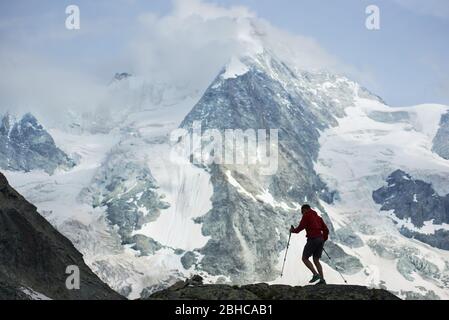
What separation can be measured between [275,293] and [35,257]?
11.6m

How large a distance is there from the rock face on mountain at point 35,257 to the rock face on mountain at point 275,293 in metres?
5.75

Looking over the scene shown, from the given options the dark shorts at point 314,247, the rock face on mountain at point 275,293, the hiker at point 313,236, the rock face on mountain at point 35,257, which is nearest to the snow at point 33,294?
the rock face on mountain at point 35,257

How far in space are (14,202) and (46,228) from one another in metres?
2.02

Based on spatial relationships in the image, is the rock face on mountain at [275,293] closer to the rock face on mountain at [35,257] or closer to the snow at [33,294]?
the snow at [33,294]

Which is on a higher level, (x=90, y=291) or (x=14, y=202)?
(x=14, y=202)

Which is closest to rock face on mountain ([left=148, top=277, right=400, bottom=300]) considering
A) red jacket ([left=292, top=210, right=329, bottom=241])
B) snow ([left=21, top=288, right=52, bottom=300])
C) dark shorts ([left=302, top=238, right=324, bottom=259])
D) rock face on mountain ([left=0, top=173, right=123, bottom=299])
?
dark shorts ([left=302, top=238, right=324, bottom=259])

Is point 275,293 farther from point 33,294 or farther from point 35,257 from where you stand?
point 35,257

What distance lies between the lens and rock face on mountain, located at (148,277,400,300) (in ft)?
86.4

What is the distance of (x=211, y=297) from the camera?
2666 centimetres
